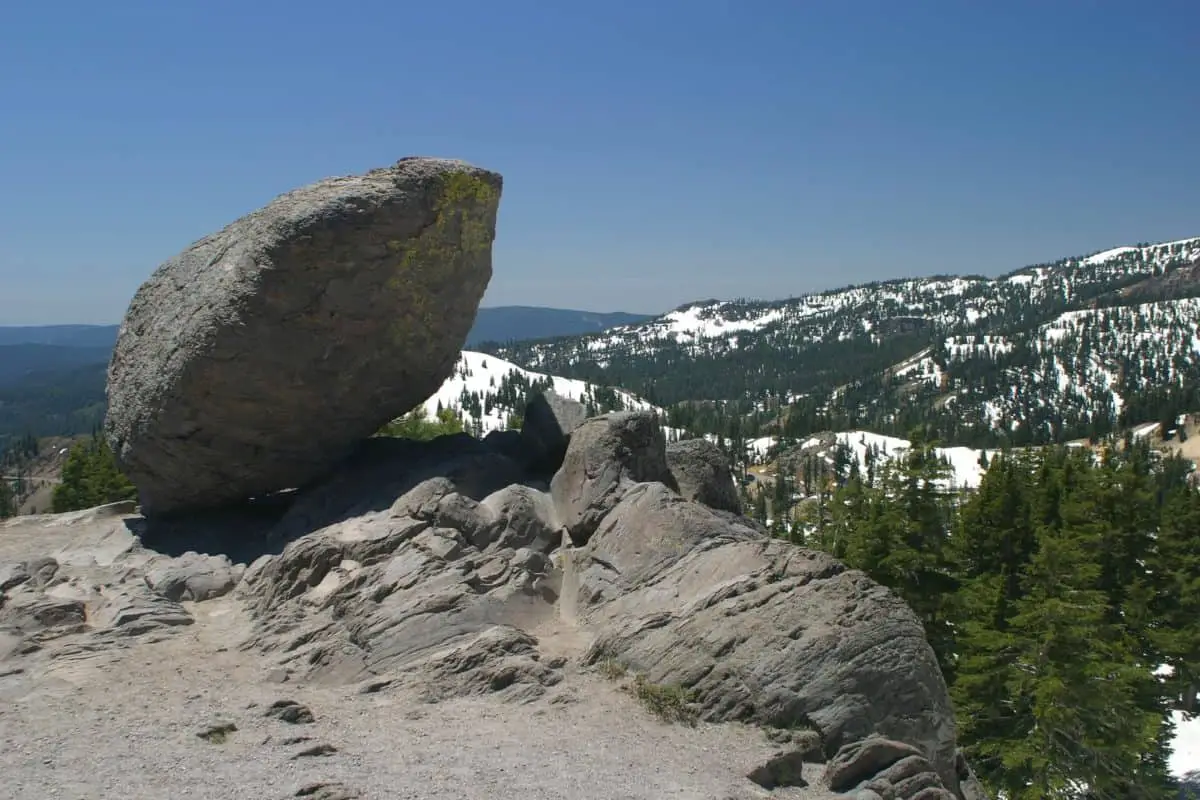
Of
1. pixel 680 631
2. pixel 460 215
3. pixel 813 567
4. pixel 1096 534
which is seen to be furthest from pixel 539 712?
pixel 1096 534

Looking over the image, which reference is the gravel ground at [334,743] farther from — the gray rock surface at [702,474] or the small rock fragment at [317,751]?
the gray rock surface at [702,474]

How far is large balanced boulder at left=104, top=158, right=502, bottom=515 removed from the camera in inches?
853

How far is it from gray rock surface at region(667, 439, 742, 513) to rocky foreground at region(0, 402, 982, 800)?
7.79 feet

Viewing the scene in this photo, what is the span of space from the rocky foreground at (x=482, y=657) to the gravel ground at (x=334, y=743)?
0.05 metres

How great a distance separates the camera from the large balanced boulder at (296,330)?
71.1ft

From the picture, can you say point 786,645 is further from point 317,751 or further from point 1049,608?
point 1049,608

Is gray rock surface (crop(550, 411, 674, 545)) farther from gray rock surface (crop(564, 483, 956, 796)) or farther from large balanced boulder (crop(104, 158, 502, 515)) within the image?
large balanced boulder (crop(104, 158, 502, 515))

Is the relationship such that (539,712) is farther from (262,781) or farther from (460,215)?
(460,215)

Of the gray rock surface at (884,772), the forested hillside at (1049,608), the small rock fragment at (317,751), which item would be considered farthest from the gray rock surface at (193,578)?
the forested hillside at (1049,608)

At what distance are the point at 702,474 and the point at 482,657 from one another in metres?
11.8

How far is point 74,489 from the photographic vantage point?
2042 inches

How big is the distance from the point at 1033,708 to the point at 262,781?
72.1 ft

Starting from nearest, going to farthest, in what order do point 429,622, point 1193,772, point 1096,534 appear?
point 429,622
point 1096,534
point 1193,772

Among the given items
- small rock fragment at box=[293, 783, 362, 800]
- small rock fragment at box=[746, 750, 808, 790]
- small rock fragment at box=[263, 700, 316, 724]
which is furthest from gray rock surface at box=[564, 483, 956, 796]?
small rock fragment at box=[293, 783, 362, 800]
